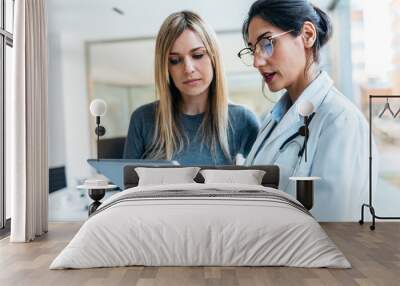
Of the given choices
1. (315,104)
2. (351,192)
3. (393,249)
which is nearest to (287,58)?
(315,104)

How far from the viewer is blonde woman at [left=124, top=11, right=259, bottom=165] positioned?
→ 19.8 feet

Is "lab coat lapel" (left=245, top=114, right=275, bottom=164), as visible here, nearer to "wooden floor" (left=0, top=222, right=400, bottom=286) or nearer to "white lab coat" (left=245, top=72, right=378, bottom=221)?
"white lab coat" (left=245, top=72, right=378, bottom=221)

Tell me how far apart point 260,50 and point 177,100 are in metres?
1.04

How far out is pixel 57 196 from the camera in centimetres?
635

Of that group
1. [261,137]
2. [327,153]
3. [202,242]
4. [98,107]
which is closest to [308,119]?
[327,153]

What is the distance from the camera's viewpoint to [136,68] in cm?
621

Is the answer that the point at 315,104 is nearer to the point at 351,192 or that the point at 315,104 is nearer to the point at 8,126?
the point at 351,192

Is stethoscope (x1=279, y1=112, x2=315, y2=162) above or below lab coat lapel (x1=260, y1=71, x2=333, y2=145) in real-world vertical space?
below

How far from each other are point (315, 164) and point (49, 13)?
3.37 metres

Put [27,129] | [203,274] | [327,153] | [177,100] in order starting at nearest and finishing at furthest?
1. [203,274]
2. [27,129]
3. [327,153]
4. [177,100]

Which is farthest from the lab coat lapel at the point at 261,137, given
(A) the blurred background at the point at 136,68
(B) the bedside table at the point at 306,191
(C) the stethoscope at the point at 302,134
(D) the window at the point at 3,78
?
(D) the window at the point at 3,78

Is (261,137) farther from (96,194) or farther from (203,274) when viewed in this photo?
(203,274)

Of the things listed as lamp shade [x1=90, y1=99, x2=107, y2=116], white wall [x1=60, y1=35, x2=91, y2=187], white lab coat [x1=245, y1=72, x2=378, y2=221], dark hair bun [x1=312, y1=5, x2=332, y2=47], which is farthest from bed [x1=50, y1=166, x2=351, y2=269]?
dark hair bun [x1=312, y1=5, x2=332, y2=47]

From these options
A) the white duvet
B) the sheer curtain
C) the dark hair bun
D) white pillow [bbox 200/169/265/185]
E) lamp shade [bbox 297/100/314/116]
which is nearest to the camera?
the white duvet
